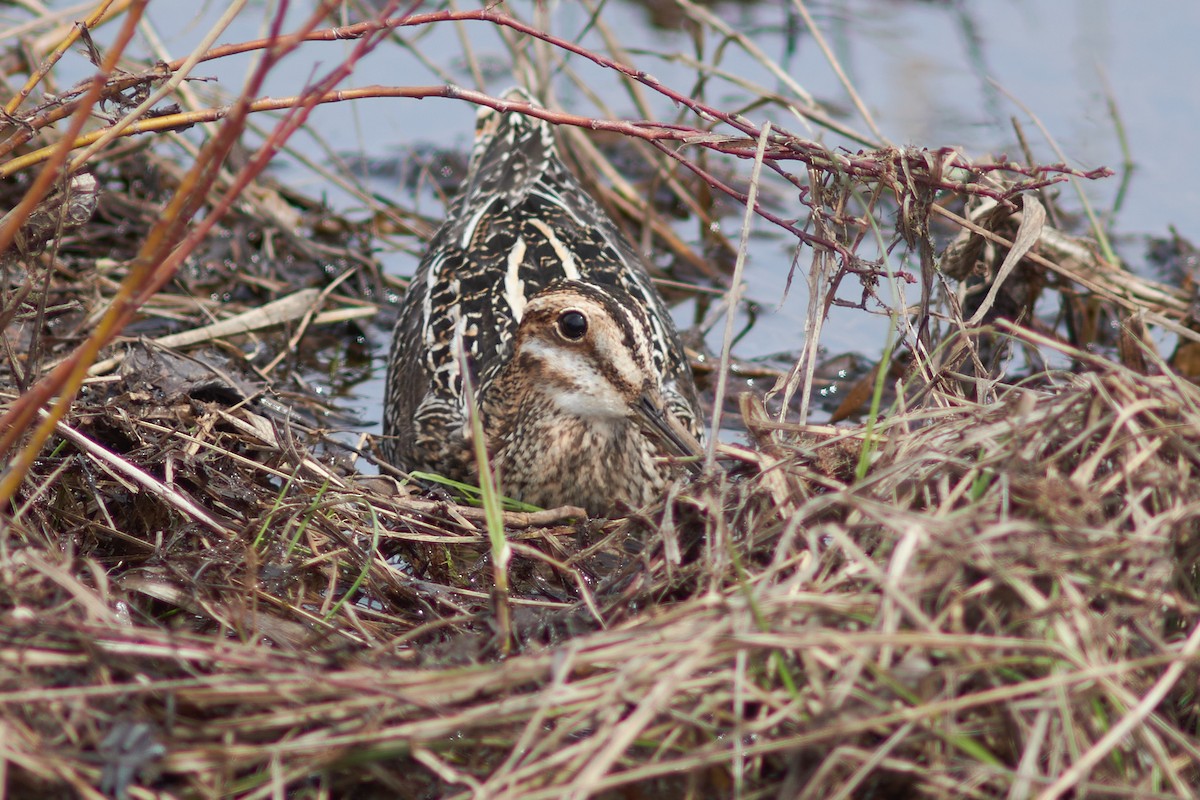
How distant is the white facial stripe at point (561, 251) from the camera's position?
516 centimetres

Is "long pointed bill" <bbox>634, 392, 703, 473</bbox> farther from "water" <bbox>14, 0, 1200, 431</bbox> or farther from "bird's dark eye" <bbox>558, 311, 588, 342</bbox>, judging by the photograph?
"water" <bbox>14, 0, 1200, 431</bbox>

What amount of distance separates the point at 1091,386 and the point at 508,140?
370 centimetres

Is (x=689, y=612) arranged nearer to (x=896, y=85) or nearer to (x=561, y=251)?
(x=561, y=251)

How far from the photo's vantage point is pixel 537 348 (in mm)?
4500

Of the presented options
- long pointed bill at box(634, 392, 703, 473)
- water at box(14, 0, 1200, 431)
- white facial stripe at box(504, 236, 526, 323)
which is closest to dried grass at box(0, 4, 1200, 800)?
long pointed bill at box(634, 392, 703, 473)

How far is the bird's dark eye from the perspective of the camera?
4.26 meters

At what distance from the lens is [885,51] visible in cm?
834

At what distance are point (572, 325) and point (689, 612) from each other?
5.96 ft

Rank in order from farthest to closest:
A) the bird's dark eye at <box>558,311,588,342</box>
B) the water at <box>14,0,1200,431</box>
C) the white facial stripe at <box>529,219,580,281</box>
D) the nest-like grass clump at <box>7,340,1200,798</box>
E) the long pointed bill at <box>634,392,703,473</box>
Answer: the water at <box>14,0,1200,431</box> → the white facial stripe at <box>529,219,580,281</box> → the bird's dark eye at <box>558,311,588,342</box> → the long pointed bill at <box>634,392,703,473</box> → the nest-like grass clump at <box>7,340,1200,798</box>

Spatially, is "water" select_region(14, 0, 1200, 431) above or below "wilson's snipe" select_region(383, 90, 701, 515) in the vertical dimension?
above

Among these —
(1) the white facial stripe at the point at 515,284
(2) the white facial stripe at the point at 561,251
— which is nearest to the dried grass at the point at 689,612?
(1) the white facial stripe at the point at 515,284

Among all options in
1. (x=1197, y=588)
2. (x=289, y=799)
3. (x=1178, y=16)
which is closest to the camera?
(x=289, y=799)

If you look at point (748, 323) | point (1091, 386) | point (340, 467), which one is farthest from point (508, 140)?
point (1091, 386)

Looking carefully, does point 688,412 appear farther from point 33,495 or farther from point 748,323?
point 33,495
